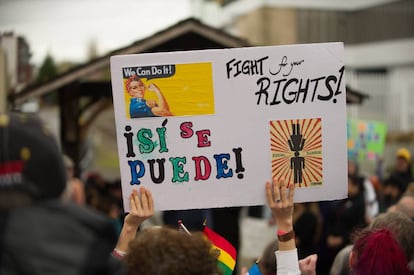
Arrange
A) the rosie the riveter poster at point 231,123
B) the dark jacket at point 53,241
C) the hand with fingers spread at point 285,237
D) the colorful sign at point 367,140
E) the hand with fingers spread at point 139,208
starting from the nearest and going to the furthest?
the dark jacket at point 53,241 < the hand with fingers spread at point 285,237 < the hand with fingers spread at point 139,208 < the rosie the riveter poster at point 231,123 < the colorful sign at point 367,140

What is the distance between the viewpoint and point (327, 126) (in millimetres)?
3859

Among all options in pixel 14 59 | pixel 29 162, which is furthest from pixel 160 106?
pixel 14 59

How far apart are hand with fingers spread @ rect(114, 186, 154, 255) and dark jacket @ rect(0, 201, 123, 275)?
1.42 meters

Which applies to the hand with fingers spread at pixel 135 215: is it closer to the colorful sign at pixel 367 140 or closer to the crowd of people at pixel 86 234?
the crowd of people at pixel 86 234

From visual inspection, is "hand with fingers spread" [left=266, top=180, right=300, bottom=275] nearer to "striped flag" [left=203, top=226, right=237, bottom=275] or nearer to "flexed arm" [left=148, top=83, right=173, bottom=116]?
"striped flag" [left=203, top=226, right=237, bottom=275]

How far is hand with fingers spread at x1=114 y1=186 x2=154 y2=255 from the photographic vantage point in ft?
11.4

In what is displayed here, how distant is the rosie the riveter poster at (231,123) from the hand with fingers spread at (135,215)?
2.6 inches

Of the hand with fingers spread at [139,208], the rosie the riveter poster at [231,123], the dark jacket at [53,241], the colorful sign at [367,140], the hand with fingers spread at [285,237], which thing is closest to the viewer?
the dark jacket at [53,241]

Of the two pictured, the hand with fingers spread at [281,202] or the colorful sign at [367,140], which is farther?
the colorful sign at [367,140]

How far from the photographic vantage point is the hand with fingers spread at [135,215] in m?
3.47

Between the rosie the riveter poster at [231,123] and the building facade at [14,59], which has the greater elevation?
the building facade at [14,59]

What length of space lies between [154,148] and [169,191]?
0.21 metres

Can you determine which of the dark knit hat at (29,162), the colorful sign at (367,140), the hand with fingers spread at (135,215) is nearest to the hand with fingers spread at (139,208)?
the hand with fingers spread at (135,215)

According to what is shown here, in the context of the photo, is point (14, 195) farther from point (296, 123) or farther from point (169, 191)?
point (296, 123)
